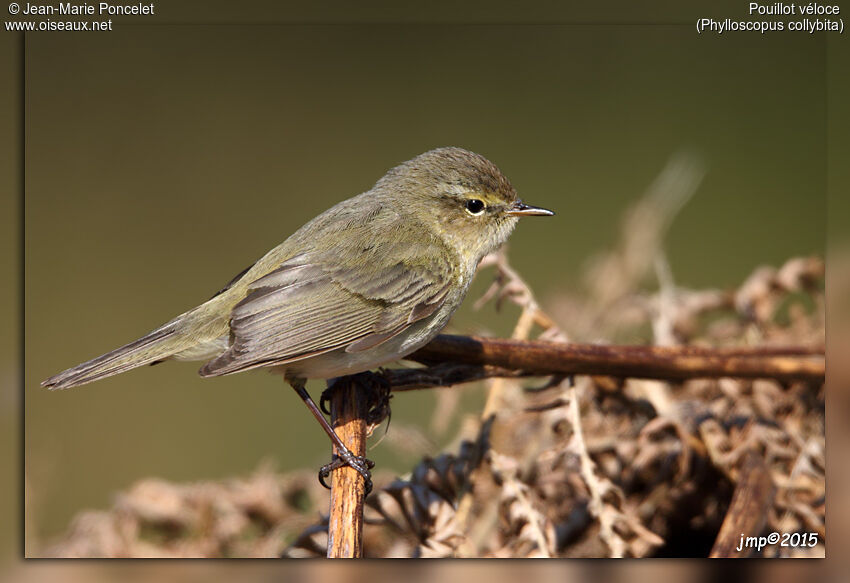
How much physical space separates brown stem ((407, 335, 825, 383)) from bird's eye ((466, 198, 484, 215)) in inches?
20.2

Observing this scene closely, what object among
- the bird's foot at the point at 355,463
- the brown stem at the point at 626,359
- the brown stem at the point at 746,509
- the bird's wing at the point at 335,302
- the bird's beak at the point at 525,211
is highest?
the bird's beak at the point at 525,211

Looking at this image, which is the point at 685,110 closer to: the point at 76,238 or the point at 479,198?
the point at 479,198

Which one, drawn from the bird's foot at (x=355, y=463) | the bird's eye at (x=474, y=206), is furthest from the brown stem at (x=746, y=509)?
the bird's eye at (x=474, y=206)

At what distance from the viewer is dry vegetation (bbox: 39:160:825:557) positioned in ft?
6.88

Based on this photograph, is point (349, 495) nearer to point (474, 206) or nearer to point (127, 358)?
point (127, 358)

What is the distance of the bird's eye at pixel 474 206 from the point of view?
8.58 feet

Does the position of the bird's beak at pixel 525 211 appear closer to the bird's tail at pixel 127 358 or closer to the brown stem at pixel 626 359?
the brown stem at pixel 626 359

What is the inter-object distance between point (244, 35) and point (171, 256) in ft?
4.50

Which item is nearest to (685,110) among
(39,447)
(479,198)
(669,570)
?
(479,198)

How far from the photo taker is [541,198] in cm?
505

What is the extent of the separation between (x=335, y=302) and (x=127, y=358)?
59 cm

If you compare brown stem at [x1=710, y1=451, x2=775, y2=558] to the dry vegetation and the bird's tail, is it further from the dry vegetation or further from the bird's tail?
the bird's tail

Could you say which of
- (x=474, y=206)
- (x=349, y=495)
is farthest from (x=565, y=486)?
(x=474, y=206)

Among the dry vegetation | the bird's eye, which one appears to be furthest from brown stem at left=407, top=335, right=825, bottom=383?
the bird's eye
